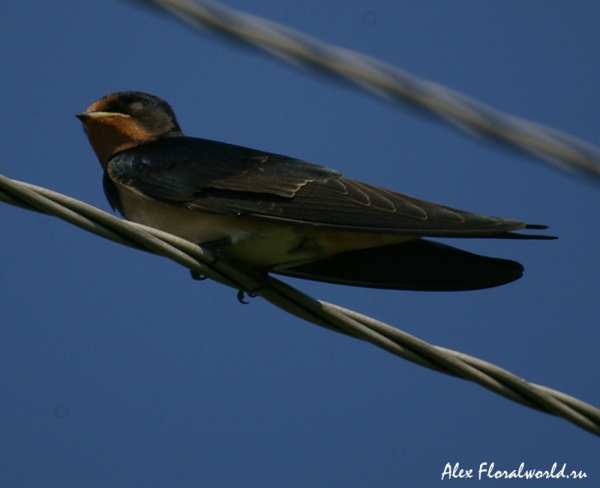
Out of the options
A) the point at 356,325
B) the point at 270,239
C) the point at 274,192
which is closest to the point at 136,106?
the point at 274,192

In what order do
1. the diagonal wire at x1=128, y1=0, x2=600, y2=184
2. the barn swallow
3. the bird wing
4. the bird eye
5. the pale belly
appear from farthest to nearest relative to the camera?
1. the bird eye
2. the pale belly
3. the barn swallow
4. the bird wing
5. the diagonal wire at x1=128, y1=0, x2=600, y2=184

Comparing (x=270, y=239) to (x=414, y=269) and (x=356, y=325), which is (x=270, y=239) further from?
(x=356, y=325)

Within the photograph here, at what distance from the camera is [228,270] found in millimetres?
3055

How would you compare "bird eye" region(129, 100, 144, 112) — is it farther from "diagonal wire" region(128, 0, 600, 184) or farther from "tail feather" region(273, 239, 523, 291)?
"diagonal wire" region(128, 0, 600, 184)

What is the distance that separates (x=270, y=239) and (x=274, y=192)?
0.20 m

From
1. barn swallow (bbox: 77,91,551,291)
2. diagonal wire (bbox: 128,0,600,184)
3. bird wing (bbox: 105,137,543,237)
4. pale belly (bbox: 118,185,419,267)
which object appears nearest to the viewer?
diagonal wire (bbox: 128,0,600,184)

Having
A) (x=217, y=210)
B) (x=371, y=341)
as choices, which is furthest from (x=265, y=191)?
(x=371, y=341)

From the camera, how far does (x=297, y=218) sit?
350 cm

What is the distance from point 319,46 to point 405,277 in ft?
5.15

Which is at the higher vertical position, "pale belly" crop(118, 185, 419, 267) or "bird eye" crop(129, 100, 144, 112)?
"bird eye" crop(129, 100, 144, 112)

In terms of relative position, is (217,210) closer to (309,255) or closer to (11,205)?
(309,255)

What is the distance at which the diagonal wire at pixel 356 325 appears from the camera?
236 centimetres

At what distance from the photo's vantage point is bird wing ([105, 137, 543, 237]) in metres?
3.24

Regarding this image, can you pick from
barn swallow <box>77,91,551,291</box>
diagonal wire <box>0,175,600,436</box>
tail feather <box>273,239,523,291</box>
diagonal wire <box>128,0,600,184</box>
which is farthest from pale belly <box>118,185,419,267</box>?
diagonal wire <box>128,0,600,184</box>
